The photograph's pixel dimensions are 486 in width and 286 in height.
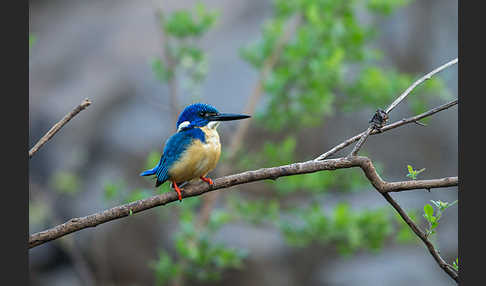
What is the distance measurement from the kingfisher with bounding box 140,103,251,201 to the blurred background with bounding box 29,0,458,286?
125 cm

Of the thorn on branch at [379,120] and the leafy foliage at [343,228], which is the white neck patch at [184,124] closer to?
the thorn on branch at [379,120]

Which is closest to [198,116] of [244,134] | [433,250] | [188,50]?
[433,250]

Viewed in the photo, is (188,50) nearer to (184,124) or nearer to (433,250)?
(184,124)

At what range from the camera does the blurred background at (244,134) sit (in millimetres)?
3584

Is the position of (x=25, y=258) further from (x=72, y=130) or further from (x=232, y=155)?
(x=72, y=130)

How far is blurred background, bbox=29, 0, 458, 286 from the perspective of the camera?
3.58 m

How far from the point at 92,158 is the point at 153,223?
0.95m

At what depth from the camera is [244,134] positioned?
441cm

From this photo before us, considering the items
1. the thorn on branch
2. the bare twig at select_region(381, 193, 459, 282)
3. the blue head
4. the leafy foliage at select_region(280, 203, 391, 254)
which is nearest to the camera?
the bare twig at select_region(381, 193, 459, 282)

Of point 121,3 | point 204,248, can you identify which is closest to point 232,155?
point 204,248

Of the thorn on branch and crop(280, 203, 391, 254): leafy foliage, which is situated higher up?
crop(280, 203, 391, 254): leafy foliage

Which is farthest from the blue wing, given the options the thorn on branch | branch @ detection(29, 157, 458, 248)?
the thorn on branch

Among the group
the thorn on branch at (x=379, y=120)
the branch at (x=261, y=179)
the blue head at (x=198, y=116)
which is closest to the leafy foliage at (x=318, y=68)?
the blue head at (x=198, y=116)

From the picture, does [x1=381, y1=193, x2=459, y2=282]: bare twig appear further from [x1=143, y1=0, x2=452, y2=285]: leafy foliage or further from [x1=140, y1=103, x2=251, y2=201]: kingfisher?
[x1=143, y1=0, x2=452, y2=285]: leafy foliage
